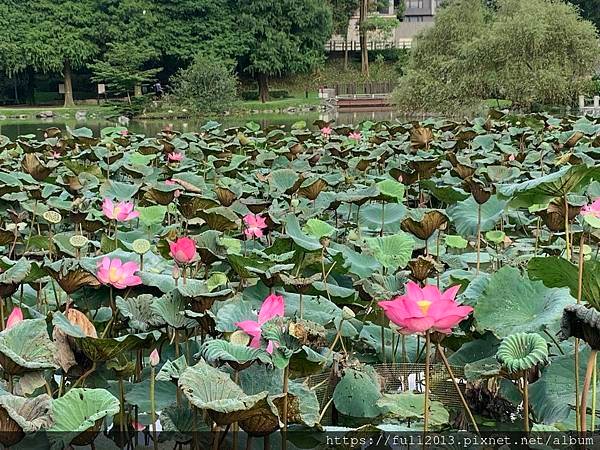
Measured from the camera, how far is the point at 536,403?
1094mm

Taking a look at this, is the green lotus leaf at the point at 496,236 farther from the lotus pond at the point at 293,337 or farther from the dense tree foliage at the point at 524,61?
the dense tree foliage at the point at 524,61

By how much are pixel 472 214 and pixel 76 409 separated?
4.72 feet

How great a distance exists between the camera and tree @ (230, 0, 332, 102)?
880 inches

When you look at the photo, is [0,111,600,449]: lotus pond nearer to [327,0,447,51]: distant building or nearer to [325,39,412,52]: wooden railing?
[327,0,447,51]: distant building

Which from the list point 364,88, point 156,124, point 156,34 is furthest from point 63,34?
point 364,88

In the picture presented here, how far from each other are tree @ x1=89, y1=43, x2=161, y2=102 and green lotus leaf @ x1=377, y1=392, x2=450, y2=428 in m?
19.6

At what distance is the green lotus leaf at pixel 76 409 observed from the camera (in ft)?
2.93

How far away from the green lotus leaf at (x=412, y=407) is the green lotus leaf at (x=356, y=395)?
0.05ft

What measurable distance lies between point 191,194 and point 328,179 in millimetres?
892

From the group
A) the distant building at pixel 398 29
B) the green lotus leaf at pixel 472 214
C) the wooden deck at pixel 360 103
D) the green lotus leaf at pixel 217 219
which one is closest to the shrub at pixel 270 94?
the wooden deck at pixel 360 103

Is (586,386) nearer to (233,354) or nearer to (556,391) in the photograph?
(556,391)

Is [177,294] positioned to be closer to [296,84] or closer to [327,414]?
[327,414]

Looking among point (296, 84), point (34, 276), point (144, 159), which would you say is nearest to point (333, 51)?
point (296, 84)

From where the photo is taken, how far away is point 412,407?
1.17m
